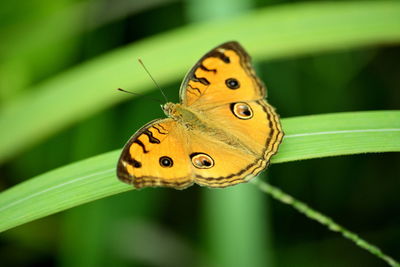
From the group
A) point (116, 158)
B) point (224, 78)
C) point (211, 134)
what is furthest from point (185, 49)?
point (116, 158)

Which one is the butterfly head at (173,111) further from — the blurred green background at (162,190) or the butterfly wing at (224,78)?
the blurred green background at (162,190)

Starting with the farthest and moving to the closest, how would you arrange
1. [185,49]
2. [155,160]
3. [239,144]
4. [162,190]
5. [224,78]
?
1. [162,190]
2. [185,49]
3. [224,78]
4. [239,144]
5. [155,160]

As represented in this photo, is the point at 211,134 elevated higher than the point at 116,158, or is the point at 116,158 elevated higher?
the point at 211,134

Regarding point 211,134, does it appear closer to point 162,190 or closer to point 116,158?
point 116,158

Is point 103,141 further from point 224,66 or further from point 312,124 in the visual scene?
point 312,124

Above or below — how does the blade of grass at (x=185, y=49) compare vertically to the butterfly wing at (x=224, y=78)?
above

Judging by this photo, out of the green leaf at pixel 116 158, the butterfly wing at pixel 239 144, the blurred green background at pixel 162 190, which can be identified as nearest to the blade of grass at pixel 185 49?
the blurred green background at pixel 162 190

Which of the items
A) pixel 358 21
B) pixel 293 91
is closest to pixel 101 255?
pixel 293 91
